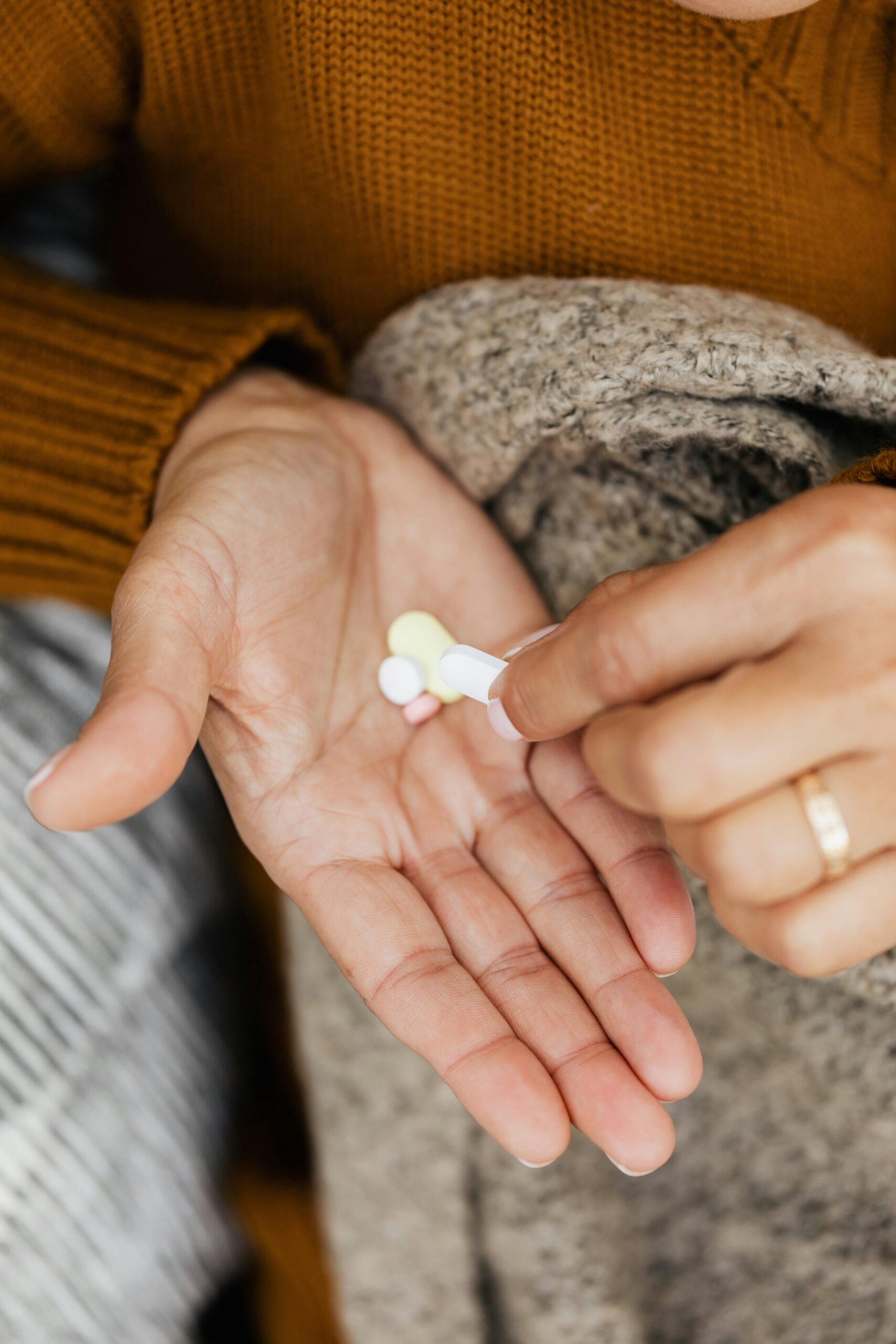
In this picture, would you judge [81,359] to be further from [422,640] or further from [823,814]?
[823,814]

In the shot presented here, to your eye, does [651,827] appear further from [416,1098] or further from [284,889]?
[416,1098]

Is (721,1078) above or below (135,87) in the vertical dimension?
below

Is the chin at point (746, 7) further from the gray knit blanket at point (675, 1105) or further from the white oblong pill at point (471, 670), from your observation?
the white oblong pill at point (471, 670)

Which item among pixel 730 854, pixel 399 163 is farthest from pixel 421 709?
pixel 399 163

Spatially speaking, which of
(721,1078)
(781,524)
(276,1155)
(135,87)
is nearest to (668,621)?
(781,524)

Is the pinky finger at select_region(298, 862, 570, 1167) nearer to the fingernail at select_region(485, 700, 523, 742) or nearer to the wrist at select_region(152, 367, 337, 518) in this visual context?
the fingernail at select_region(485, 700, 523, 742)

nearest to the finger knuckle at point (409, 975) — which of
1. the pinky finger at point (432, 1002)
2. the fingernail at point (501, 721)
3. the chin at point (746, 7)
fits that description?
the pinky finger at point (432, 1002)

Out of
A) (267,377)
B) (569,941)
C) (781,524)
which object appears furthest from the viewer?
(267,377)
